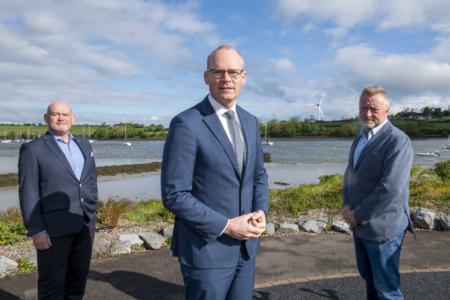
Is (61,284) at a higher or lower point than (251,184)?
lower

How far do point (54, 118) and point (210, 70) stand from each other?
6.40 feet

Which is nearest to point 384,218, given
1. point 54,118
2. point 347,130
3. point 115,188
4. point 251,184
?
point 251,184

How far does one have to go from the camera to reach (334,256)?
577 centimetres

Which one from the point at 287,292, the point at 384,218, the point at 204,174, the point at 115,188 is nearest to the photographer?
the point at 204,174

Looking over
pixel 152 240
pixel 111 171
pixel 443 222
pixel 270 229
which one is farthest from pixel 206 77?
pixel 111 171

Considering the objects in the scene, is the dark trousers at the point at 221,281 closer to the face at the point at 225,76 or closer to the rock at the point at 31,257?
the face at the point at 225,76

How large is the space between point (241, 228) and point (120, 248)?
416 centimetres

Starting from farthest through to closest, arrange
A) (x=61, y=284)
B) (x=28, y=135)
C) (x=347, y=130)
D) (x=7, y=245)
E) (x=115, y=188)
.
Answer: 1. (x=28, y=135)
2. (x=347, y=130)
3. (x=115, y=188)
4. (x=7, y=245)
5. (x=61, y=284)

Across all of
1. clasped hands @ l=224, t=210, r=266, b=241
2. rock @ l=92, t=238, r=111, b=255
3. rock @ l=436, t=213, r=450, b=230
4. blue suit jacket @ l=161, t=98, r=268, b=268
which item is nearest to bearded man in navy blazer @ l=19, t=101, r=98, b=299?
blue suit jacket @ l=161, t=98, r=268, b=268

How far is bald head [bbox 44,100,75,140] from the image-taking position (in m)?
3.70

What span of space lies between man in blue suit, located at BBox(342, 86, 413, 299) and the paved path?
116cm

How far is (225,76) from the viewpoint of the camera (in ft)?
7.77

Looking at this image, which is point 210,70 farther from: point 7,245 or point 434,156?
point 434,156

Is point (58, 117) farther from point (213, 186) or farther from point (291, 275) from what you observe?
point (291, 275)
